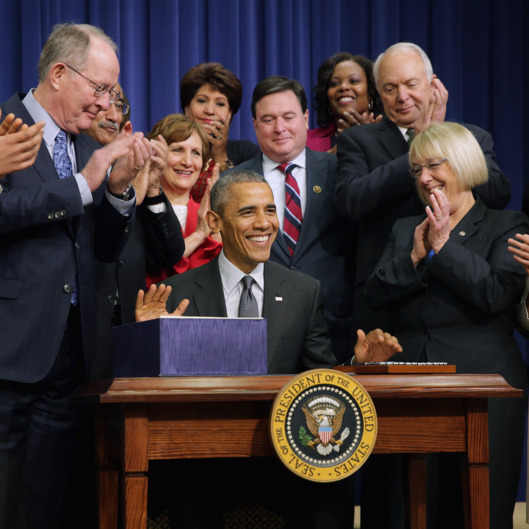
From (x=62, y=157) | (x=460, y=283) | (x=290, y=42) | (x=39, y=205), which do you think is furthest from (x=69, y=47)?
(x=290, y=42)

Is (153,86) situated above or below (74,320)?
above

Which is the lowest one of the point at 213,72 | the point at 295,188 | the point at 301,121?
the point at 295,188

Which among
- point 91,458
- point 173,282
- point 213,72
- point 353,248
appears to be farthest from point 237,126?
point 91,458

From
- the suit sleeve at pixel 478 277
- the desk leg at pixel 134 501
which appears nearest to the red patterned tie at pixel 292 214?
the suit sleeve at pixel 478 277

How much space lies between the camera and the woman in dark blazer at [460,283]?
2.62 m

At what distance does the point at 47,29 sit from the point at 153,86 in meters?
0.56

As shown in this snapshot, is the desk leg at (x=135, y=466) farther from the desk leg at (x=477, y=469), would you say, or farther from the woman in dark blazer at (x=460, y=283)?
the woman in dark blazer at (x=460, y=283)

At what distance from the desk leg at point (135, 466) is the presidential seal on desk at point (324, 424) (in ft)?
0.90

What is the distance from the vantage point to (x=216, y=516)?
235 cm

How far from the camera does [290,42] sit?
460cm

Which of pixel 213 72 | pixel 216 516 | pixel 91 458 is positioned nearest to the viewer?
pixel 216 516

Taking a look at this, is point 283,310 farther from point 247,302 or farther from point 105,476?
point 105,476

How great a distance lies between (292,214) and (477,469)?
57.7 inches

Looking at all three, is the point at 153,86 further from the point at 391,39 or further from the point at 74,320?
the point at 74,320
